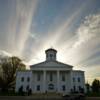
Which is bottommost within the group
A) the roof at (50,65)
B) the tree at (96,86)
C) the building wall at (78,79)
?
the tree at (96,86)

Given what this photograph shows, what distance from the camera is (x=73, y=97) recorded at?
80.9ft

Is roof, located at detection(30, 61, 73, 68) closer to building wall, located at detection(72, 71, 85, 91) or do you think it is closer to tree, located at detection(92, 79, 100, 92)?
building wall, located at detection(72, 71, 85, 91)

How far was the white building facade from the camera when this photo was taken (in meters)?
48.0

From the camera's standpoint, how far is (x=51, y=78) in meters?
51.4

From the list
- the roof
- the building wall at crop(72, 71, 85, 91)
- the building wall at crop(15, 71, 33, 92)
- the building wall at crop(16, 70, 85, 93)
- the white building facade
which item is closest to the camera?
the white building facade

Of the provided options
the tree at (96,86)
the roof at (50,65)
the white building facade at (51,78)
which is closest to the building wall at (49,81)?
the white building facade at (51,78)

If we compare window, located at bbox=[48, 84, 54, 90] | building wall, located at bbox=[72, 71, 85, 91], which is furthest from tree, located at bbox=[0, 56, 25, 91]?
building wall, located at bbox=[72, 71, 85, 91]

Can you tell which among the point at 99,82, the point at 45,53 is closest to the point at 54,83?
the point at 45,53

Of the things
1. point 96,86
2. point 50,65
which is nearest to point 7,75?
point 50,65

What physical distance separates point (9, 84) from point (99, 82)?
135 feet

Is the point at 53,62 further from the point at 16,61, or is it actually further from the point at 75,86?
the point at 16,61

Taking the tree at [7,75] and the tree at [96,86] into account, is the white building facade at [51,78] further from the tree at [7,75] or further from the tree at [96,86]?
the tree at [96,86]

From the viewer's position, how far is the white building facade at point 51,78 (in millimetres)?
48031

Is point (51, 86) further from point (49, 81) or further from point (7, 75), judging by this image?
point (7, 75)
